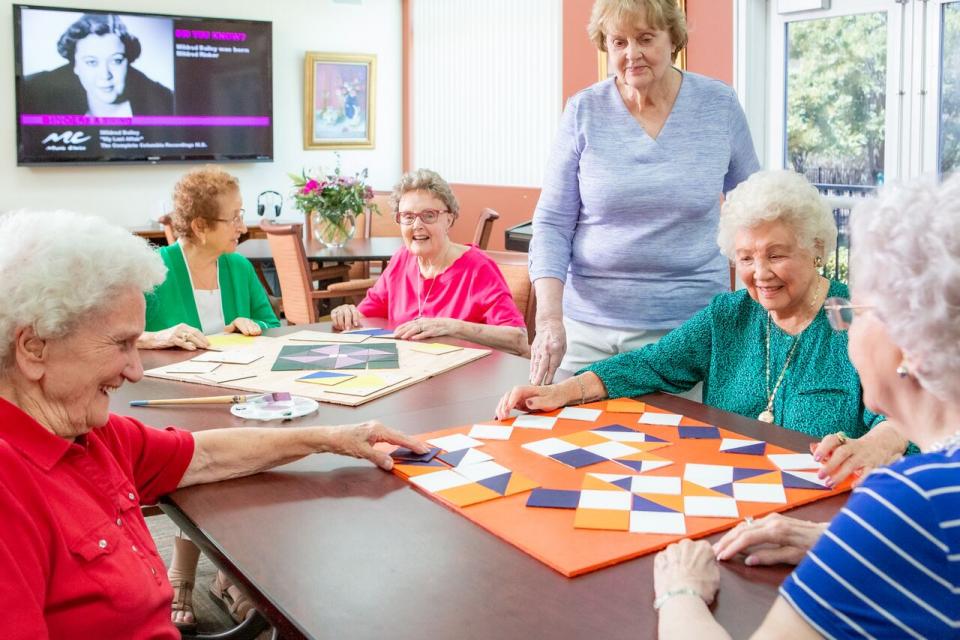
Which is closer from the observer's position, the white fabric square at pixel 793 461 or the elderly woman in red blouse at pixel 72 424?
A: the elderly woman in red blouse at pixel 72 424

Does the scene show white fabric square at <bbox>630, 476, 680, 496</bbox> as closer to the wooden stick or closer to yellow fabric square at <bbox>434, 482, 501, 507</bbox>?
yellow fabric square at <bbox>434, 482, 501, 507</bbox>

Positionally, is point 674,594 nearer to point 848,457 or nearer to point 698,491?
point 698,491

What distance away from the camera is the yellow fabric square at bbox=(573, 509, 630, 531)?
1558 mm

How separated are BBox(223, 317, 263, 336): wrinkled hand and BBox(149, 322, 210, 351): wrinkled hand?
0.20 m

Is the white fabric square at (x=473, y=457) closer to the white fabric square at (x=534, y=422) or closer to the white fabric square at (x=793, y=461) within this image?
the white fabric square at (x=534, y=422)

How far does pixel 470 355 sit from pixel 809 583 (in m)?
1.91

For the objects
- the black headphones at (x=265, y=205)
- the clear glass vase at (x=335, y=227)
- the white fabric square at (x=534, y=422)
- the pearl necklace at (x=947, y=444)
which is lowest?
the white fabric square at (x=534, y=422)

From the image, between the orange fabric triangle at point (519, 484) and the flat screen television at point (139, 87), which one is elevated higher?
the flat screen television at point (139, 87)

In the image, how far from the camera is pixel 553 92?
23.5 ft

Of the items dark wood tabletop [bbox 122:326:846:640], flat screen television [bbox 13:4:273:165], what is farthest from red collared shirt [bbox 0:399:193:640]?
flat screen television [bbox 13:4:273:165]

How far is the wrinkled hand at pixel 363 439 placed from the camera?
1.92m

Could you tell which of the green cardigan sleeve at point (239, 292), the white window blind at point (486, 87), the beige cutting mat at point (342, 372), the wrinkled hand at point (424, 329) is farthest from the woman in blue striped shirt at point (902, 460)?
the white window blind at point (486, 87)

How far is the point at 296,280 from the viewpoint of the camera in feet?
18.1

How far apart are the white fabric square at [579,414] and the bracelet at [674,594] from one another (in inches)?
33.7
